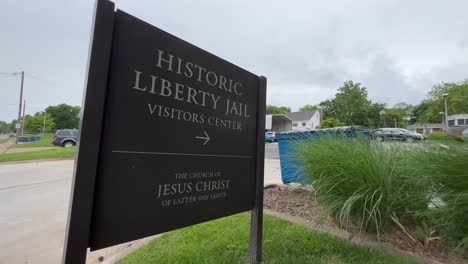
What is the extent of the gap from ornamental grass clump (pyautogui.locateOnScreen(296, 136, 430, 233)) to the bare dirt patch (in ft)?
0.41

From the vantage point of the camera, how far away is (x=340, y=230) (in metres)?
2.93

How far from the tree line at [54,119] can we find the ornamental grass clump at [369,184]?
6710cm

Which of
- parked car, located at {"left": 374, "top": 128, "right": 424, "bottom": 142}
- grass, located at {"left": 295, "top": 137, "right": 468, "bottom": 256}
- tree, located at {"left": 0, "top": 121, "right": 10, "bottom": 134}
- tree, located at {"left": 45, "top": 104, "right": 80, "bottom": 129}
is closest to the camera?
grass, located at {"left": 295, "top": 137, "right": 468, "bottom": 256}

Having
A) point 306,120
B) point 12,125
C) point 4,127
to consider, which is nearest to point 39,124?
point 12,125

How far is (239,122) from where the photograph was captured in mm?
2441

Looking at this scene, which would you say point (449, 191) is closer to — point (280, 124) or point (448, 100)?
point (280, 124)

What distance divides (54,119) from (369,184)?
252 feet

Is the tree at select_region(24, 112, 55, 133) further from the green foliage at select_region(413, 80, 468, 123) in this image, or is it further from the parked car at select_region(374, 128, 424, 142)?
the green foliage at select_region(413, 80, 468, 123)

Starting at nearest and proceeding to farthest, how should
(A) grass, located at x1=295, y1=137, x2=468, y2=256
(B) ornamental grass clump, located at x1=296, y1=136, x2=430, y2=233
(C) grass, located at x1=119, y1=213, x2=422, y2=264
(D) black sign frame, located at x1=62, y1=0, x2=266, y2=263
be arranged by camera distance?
1. (D) black sign frame, located at x1=62, y1=0, x2=266, y2=263
2. (C) grass, located at x1=119, y1=213, x2=422, y2=264
3. (A) grass, located at x1=295, y1=137, x2=468, y2=256
4. (B) ornamental grass clump, located at x1=296, y1=136, x2=430, y2=233

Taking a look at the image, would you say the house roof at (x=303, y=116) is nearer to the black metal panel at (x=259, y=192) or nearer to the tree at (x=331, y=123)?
the tree at (x=331, y=123)

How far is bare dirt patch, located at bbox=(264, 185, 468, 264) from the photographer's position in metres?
2.48

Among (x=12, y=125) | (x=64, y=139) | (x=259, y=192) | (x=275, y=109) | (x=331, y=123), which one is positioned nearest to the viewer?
(x=259, y=192)

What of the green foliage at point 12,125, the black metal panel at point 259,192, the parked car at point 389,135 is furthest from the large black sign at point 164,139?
the green foliage at point 12,125

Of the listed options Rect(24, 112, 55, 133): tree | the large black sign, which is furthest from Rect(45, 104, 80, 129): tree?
the large black sign
